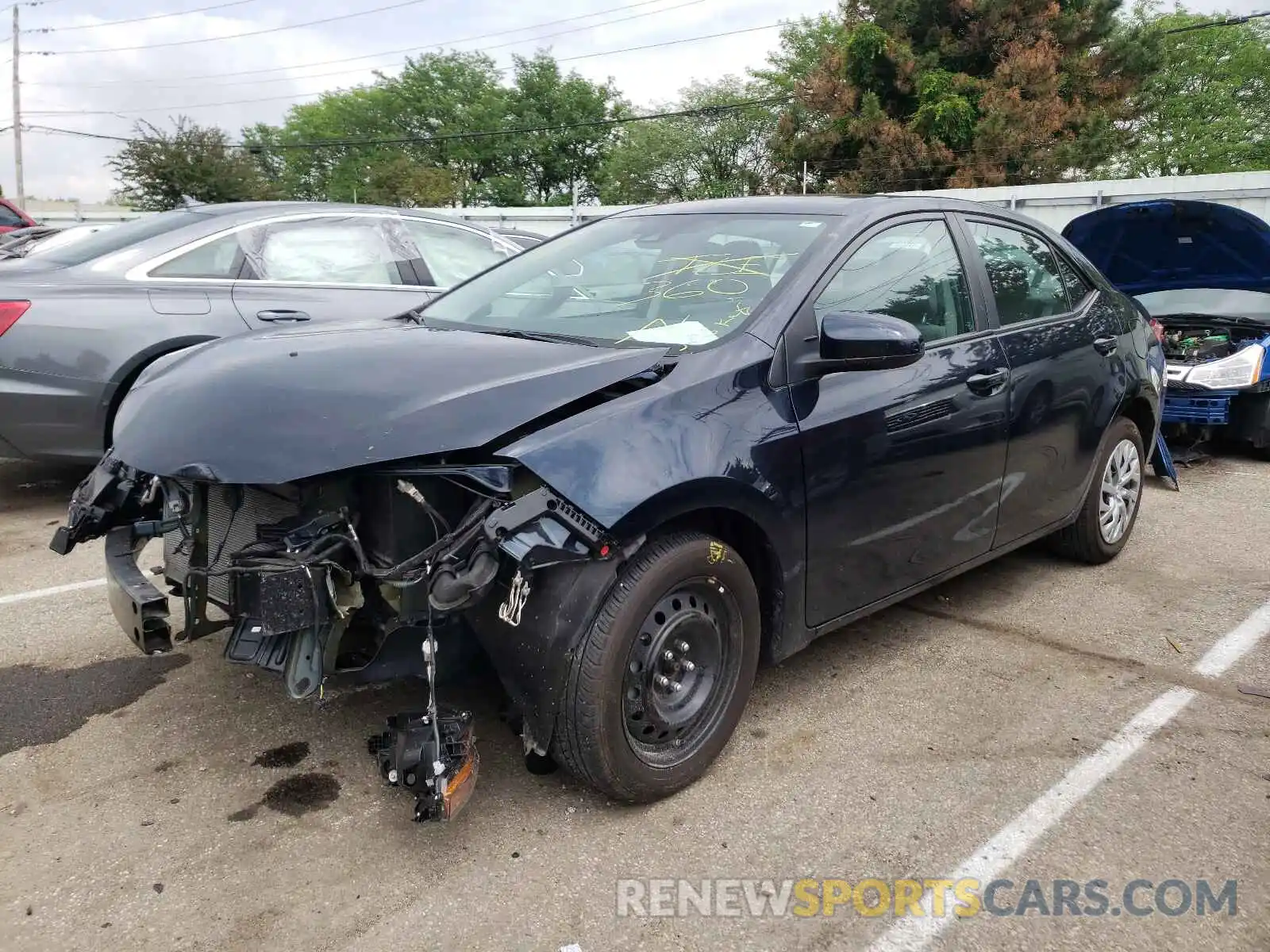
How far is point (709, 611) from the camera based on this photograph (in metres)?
2.75

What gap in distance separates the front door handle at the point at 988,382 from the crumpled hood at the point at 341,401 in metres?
1.34

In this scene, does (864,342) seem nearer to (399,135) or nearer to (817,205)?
(817,205)

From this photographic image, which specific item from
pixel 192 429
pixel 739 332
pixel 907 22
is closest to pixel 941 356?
pixel 739 332

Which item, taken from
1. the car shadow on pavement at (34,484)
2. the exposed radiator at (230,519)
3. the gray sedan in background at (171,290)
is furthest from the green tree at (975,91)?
the exposed radiator at (230,519)

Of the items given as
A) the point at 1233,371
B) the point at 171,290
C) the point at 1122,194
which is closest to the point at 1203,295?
the point at 1233,371

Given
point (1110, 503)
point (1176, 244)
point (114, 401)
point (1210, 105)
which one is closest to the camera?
point (1110, 503)

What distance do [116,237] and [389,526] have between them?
158 inches

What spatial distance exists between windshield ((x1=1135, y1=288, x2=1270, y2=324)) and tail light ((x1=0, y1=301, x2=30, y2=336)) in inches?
296

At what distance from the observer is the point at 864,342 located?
111 inches

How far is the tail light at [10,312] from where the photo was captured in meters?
4.77

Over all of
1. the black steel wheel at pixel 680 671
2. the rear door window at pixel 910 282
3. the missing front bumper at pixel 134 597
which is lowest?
the black steel wheel at pixel 680 671

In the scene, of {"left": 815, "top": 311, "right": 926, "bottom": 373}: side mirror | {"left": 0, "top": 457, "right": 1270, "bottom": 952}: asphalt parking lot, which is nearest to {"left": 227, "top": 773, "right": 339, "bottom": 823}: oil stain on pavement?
{"left": 0, "top": 457, "right": 1270, "bottom": 952}: asphalt parking lot

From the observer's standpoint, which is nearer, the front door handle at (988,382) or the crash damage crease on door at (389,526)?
the crash damage crease on door at (389,526)

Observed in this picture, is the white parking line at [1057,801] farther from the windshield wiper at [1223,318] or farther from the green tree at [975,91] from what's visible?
the green tree at [975,91]
